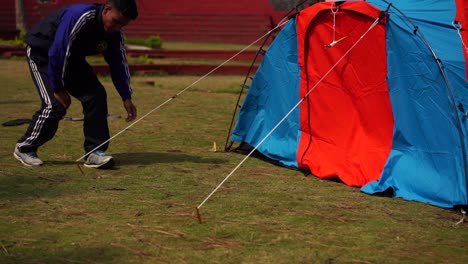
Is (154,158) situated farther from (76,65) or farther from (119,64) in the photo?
(76,65)

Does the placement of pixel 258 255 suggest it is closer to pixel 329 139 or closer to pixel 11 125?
pixel 329 139

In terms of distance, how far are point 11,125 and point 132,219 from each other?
4810 mm

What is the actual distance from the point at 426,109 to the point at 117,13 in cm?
270

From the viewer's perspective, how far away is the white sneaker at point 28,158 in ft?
24.2

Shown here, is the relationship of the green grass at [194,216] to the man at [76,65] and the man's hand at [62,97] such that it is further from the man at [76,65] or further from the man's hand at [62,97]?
the man's hand at [62,97]

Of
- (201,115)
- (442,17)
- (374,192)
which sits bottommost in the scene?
(201,115)

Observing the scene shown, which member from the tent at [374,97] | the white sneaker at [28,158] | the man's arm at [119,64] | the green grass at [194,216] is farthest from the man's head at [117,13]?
the tent at [374,97]

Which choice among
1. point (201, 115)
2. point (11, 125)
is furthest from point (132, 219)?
point (201, 115)

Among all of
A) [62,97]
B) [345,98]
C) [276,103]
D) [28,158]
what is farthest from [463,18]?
[28,158]

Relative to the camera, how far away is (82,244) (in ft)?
16.2

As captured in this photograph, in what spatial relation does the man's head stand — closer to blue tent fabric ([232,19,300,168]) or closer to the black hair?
the black hair

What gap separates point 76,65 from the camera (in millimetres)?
7230

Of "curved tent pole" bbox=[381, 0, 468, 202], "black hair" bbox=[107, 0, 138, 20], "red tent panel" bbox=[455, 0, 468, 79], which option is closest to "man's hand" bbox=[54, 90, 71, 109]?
"black hair" bbox=[107, 0, 138, 20]

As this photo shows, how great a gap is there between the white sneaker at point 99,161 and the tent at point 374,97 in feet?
4.86
